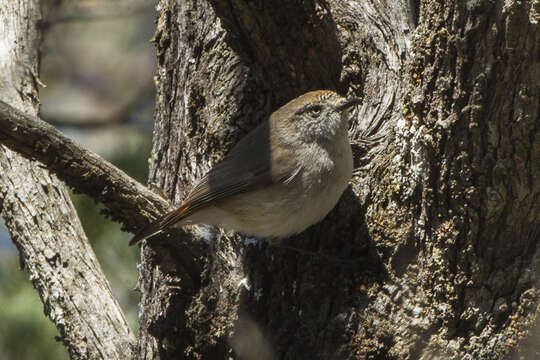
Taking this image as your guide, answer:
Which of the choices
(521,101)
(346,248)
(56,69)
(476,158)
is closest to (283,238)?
(346,248)

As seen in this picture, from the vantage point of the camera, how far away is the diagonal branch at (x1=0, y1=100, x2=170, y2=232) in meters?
2.82

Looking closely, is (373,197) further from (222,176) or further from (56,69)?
(56,69)

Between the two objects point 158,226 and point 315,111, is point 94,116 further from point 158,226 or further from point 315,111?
point 158,226

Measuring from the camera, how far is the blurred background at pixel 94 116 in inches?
188

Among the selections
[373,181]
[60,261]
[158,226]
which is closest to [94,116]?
[60,261]

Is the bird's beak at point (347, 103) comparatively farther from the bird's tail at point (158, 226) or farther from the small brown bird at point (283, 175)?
the bird's tail at point (158, 226)

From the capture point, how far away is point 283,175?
3.65 m

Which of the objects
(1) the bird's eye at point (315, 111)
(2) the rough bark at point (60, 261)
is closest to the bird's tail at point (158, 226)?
(2) the rough bark at point (60, 261)

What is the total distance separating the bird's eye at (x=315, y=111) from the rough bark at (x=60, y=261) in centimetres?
144

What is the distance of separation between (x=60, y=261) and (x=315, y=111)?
1.60m

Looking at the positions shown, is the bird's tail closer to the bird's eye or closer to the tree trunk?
the tree trunk

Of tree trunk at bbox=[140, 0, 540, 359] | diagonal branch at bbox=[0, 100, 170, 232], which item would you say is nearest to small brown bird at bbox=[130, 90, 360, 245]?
tree trunk at bbox=[140, 0, 540, 359]

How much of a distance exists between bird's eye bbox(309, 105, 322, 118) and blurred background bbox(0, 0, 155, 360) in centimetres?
134

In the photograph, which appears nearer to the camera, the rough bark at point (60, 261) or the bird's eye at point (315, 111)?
the rough bark at point (60, 261)
